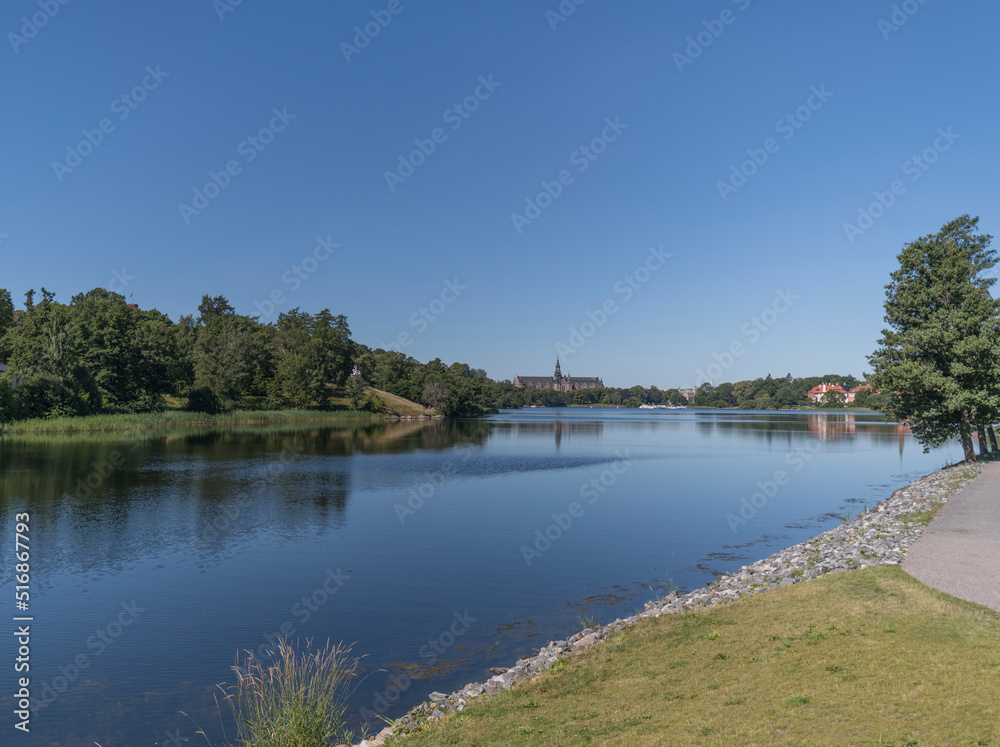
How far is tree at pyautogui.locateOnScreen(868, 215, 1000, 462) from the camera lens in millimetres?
32188

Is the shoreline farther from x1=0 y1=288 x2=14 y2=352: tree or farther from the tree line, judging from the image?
x1=0 y1=288 x2=14 y2=352: tree

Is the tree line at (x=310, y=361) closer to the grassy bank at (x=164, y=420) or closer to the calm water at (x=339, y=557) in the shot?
the grassy bank at (x=164, y=420)

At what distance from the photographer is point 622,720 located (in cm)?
825

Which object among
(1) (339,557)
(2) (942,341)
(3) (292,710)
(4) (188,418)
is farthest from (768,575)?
(4) (188,418)

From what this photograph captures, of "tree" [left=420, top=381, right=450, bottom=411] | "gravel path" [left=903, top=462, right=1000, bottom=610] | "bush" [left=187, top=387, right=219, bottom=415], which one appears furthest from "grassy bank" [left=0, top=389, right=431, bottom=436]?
"gravel path" [left=903, top=462, right=1000, bottom=610]

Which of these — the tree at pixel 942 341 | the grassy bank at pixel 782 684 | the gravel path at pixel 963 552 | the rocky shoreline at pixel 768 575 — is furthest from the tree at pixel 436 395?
the grassy bank at pixel 782 684

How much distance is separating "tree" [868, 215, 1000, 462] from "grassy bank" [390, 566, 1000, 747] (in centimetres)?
2507

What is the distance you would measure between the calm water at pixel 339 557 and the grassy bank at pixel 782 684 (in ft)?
9.81

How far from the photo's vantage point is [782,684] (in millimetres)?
8602

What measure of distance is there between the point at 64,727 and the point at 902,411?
40.2 meters

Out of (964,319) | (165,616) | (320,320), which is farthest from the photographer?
(320,320)

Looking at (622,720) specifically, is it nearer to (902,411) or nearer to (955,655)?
(955,655)

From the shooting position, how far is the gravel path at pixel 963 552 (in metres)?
12.5

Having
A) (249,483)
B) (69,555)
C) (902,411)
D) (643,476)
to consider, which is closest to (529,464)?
(643,476)
